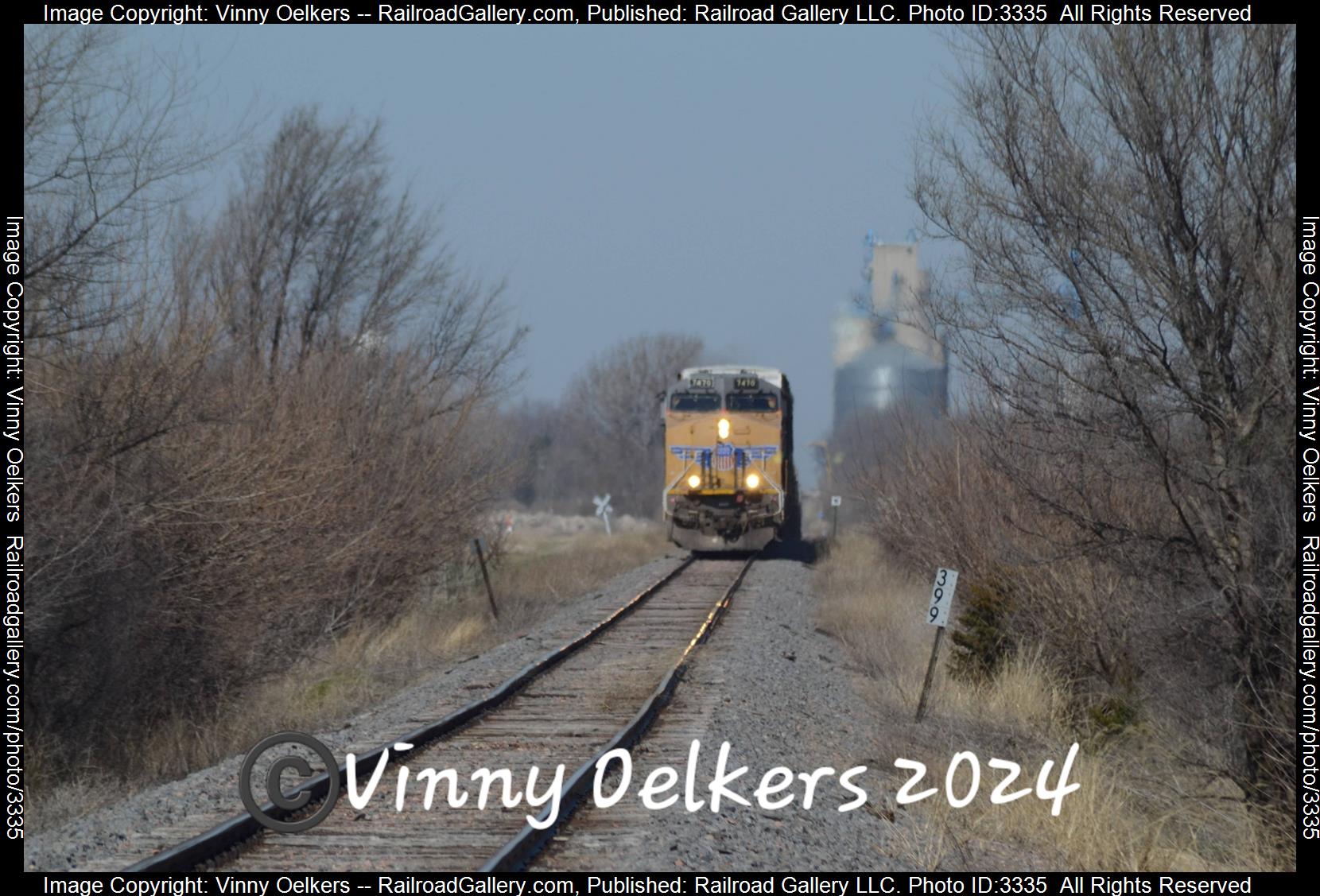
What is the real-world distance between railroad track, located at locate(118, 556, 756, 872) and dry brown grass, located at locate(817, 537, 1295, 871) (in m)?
2.31

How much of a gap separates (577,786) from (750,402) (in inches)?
909

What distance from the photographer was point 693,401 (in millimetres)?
31781

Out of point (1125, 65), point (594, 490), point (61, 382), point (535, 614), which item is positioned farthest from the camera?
point (594, 490)

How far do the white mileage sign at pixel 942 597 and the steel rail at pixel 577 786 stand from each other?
106 inches

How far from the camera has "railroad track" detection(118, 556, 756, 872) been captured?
7.24m

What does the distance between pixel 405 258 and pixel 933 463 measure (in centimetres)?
1214

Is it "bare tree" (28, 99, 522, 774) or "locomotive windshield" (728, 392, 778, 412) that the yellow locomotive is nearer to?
"locomotive windshield" (728, 392, 778, 412)

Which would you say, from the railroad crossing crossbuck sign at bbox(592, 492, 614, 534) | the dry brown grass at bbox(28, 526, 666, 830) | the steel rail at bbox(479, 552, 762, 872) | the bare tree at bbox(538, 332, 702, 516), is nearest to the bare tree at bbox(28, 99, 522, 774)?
the dry brown grass at bbox(28, 526, 666, 830)

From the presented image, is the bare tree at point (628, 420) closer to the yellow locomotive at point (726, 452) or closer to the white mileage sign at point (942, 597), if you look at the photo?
the yellow locomotive at point (726, 452)

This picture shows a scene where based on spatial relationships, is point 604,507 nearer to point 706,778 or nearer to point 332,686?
point 332,686

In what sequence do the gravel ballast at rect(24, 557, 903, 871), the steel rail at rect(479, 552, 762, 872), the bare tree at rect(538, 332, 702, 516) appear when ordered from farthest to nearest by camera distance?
the bare tree at rect(538, 332, 702, 516) → the gravel ballast at rect(24, 557, 903, 871) → the steel rail at rect(479, 552, 762, 872)
